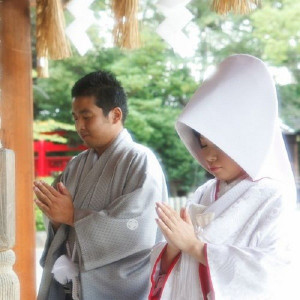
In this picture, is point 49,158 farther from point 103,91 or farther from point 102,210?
point 102,210

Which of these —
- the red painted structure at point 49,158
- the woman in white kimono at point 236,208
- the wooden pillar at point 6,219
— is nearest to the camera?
the wooden pillar at point 6,219

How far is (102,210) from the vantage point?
263cm

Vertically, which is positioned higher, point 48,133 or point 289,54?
point 289,54

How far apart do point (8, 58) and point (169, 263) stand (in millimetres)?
1539

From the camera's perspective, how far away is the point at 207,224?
6.70 ft

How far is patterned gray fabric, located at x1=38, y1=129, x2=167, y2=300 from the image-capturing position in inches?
101

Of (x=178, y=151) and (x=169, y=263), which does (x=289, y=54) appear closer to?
(x=178, y=151)

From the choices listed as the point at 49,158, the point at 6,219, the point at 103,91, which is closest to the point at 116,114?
the point at 103,91

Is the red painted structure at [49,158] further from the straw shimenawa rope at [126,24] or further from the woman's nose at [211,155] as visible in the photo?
the woman's nose at [211,155]

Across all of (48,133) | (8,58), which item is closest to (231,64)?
(8,58)

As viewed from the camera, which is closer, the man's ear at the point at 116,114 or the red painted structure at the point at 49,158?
the man's ear at the point at 116,114

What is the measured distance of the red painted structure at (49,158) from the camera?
12102mm

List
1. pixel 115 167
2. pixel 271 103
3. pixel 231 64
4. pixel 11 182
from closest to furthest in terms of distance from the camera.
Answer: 1. pixel 11 182
2. pixel 271 103
3. pixel 231 64
4. pixel 115 167

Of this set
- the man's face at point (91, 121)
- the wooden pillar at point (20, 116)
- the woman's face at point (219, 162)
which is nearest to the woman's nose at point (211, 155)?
the woman's face at point (219, 162)
